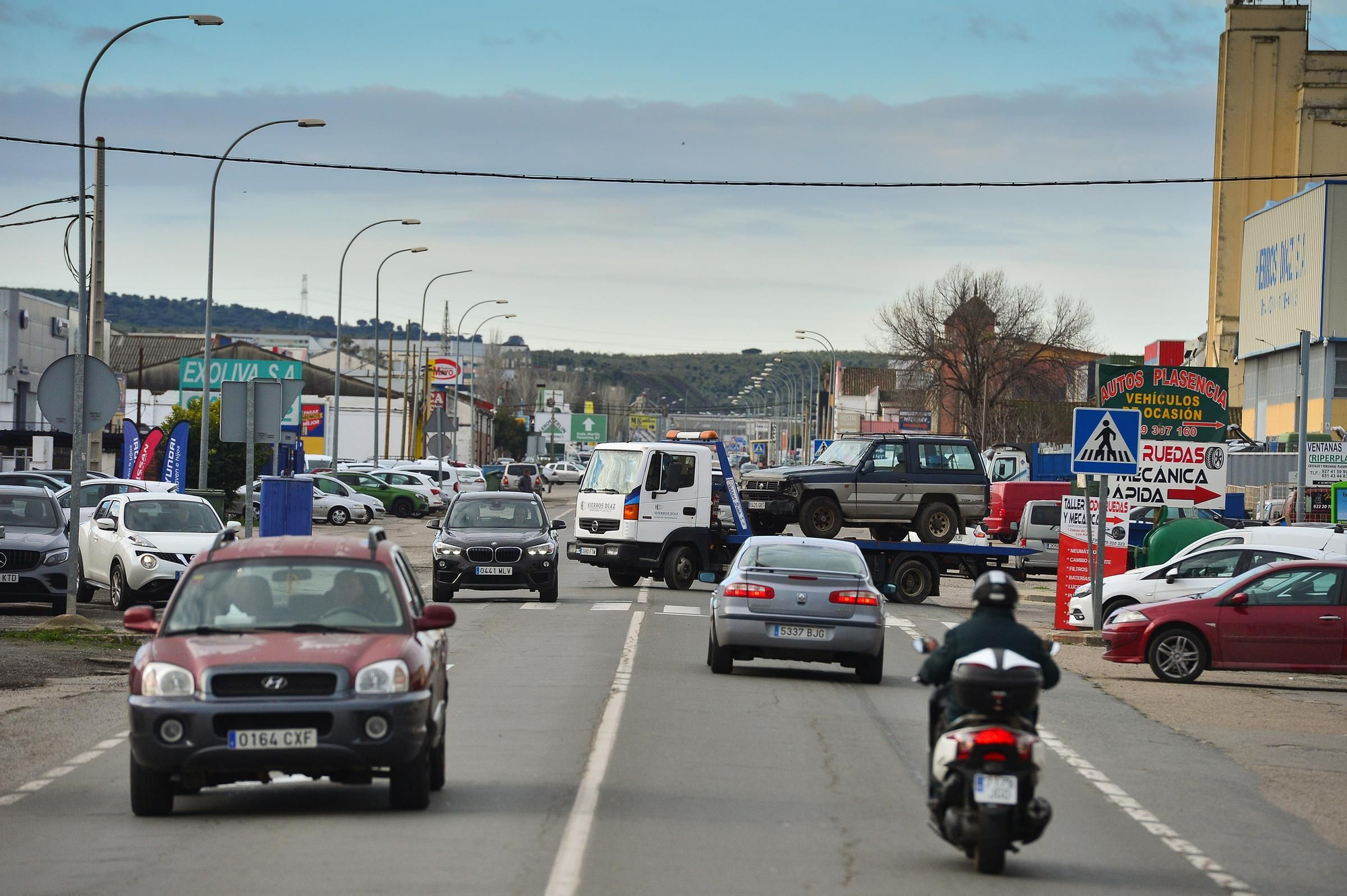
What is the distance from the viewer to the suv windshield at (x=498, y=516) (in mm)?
26828

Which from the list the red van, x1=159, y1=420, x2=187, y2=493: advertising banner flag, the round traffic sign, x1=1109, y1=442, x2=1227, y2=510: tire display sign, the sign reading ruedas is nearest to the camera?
the round traffic sign

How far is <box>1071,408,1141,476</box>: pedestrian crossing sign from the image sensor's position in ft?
77.2

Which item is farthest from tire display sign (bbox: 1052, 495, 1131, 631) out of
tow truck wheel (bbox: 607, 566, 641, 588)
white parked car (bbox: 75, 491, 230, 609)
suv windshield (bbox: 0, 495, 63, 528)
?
suv windshield (bbox: 0, 495, 63, 528)

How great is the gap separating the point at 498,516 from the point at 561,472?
265 feet

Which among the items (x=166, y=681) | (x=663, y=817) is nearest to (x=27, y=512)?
(x=166, y=681)

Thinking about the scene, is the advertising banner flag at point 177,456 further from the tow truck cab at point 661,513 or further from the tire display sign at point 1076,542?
the tire display sign at point 1076,542

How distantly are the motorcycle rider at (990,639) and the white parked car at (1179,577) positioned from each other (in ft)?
50.2

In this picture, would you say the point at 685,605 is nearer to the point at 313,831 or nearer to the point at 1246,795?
the point at 1246,795

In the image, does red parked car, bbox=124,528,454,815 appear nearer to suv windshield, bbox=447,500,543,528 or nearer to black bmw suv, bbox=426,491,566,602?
black bmw suv, bbox=426,491,566,602

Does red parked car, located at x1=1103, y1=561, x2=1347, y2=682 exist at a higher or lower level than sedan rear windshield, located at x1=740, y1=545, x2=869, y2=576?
lower

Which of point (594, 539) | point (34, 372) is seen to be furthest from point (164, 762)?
point (34, 372)

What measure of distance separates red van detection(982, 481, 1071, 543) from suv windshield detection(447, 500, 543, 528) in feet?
80.9

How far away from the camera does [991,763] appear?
7855mm

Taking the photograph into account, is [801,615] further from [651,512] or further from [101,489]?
[101,489]
